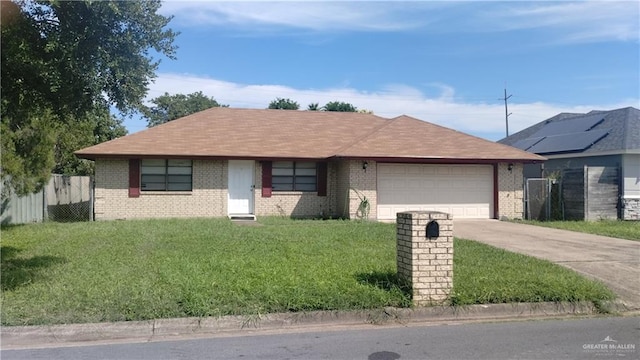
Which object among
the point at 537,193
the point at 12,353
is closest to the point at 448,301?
the point at 12,353

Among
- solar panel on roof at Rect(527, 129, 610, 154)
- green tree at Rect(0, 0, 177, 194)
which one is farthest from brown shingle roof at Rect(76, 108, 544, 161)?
green tree at Rect(0, 0, 177, 194)

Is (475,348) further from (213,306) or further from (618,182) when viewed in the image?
(618,182)

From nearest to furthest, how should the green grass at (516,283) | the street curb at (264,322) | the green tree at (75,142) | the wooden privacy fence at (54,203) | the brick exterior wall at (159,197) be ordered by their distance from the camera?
the street curb at (264,322)
the green grass at (516,283)
the wooden privacy fence at (54,203)
the brick exterior wall at (159,197)
the green tree at (75,142)

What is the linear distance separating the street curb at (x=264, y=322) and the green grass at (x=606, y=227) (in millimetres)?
8387

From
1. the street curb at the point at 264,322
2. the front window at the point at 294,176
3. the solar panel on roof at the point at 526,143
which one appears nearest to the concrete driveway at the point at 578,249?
the street curb at the point at 264,322

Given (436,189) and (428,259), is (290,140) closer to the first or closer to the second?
(436,189)

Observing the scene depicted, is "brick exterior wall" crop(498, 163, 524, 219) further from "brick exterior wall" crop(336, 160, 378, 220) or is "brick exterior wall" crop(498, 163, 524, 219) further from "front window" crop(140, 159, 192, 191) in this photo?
"front window" crop(140, 159, 192, 191)

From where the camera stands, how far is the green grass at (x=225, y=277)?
6629 mm

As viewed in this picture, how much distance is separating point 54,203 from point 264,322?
1536cm

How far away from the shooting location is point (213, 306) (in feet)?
21.6

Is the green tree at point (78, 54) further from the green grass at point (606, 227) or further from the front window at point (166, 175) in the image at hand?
the green grass at point (606, 227)

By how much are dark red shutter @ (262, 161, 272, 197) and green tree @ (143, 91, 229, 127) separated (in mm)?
33896

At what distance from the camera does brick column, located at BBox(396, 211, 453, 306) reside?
7.07 meters

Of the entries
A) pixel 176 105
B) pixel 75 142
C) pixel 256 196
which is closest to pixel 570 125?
pixel 256 196
